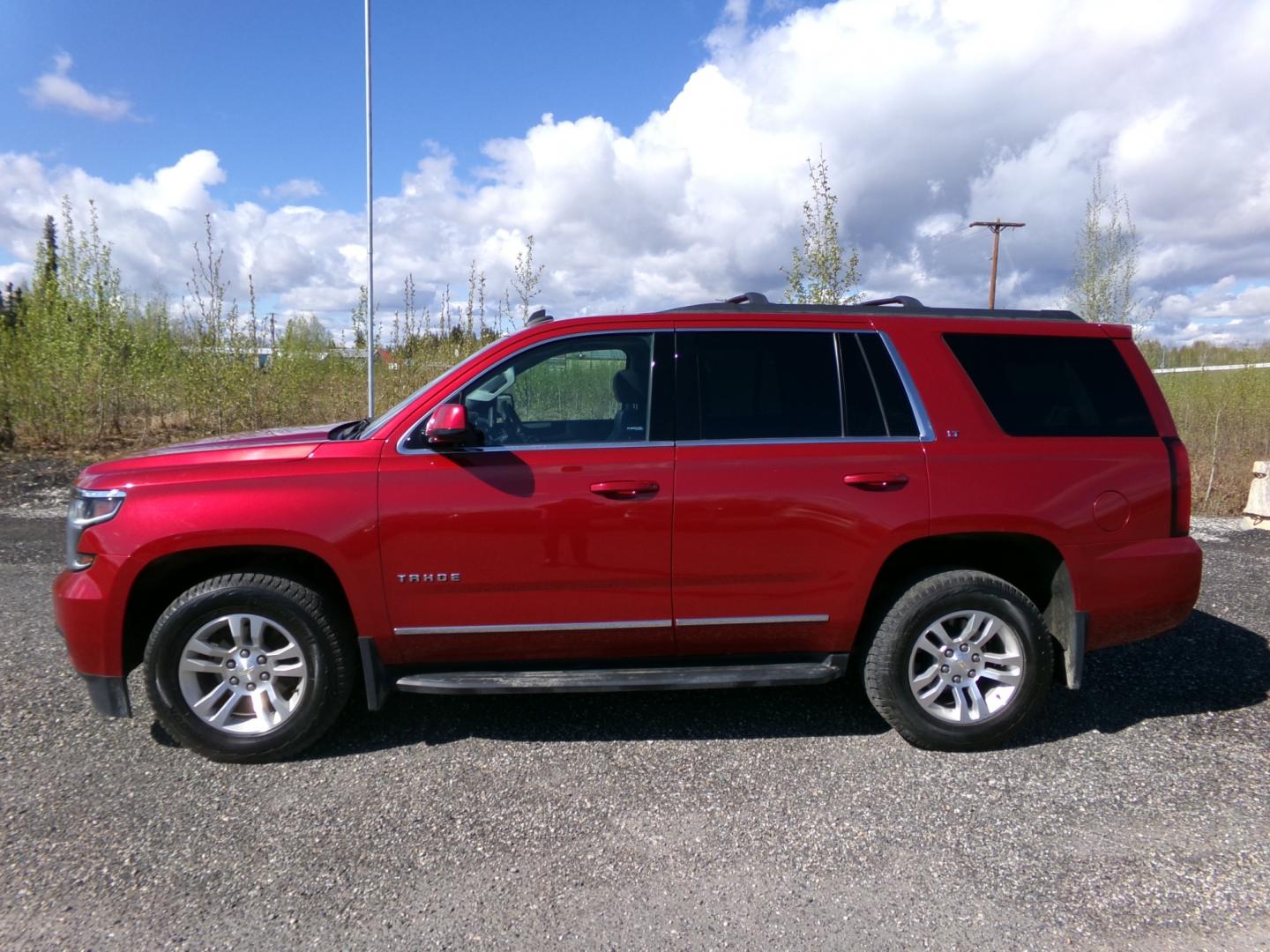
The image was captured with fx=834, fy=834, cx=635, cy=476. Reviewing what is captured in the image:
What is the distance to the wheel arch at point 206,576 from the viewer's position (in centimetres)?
354

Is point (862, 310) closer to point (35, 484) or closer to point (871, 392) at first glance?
point (871, 392)

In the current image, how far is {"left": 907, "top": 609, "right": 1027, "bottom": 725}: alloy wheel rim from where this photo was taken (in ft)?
12.2

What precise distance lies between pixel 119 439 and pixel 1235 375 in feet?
62.4

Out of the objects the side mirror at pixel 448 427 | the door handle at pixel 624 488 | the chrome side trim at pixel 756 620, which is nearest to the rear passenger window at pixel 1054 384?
the chrome side trim at pixel 756 620

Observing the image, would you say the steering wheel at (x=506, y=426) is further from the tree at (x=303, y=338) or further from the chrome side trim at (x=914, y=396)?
the tree at (x=303, y=338)

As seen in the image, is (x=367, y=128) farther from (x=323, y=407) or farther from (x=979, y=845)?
(x=979, y=845)

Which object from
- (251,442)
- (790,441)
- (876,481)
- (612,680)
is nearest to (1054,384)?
(876,481)

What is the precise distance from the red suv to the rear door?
0.01 m

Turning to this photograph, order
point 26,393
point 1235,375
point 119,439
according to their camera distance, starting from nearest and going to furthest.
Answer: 1. point 26,393
2. point 119,439
3. point 1235,375

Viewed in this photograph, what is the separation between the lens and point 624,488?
3525 mm

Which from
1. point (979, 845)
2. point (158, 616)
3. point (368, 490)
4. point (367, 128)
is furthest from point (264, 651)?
point (367, 128)

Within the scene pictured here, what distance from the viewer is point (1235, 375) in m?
14.6

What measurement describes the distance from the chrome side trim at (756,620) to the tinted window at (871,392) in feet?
2.75

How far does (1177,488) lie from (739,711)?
229 centimetres
